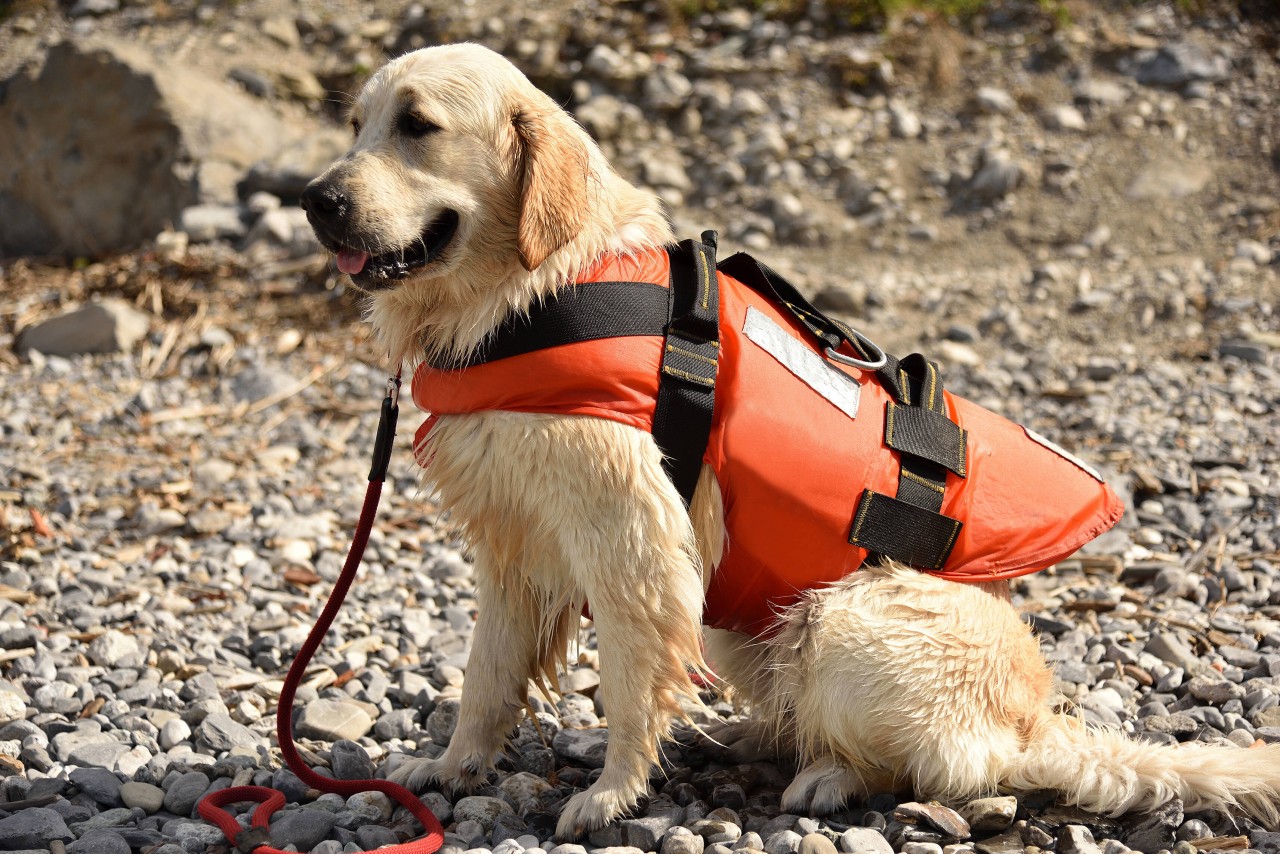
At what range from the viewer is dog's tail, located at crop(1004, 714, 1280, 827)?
107 inches

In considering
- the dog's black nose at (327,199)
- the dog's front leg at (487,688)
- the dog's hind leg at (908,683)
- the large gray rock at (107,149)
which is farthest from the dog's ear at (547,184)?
→ the large gray rock at (107,149)

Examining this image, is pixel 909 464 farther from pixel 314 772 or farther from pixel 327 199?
pixel 314 772

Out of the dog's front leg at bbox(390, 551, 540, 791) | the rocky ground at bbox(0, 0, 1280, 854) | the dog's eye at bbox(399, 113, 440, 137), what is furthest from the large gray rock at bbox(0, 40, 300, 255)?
the dog's front leg at bbox(390, 551, 540, 791)

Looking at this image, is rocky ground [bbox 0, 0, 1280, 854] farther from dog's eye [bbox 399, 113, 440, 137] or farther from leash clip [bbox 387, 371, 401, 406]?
dog's eye [bbox 399, 113, 440, 137]

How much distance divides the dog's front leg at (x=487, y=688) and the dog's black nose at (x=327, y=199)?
1059 millimetres

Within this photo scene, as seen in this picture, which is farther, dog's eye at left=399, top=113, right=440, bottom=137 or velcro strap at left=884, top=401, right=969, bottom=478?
velcro strap at left=884, top=401, right=969, bottom=478

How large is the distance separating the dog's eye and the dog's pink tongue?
0.36 metres

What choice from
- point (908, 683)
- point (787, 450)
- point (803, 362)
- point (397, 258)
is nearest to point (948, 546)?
point (908, 683)

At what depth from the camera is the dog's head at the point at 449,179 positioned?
287 cm

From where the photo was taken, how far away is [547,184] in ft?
9.41

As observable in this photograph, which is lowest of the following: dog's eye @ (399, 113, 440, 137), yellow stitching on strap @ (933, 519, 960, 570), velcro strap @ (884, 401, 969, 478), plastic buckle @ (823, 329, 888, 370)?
yellow stitching on strap @ (933, 519, 960, 570)

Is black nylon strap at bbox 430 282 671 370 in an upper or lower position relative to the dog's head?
lower

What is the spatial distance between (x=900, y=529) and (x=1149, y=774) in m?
0.87

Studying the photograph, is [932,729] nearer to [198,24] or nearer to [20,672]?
[20,672]
